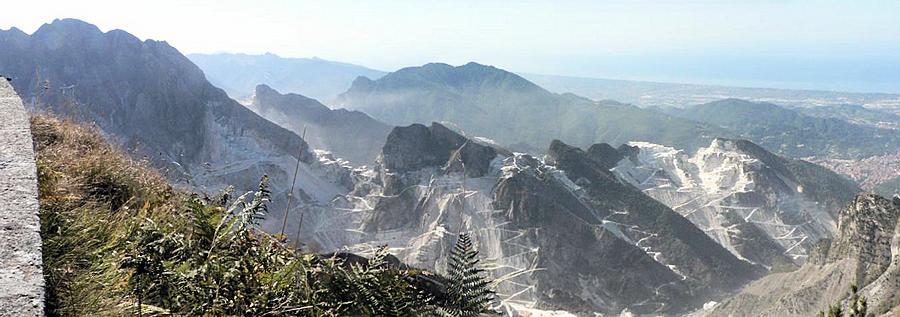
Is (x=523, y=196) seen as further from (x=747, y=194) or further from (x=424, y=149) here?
(x=747, y=194)

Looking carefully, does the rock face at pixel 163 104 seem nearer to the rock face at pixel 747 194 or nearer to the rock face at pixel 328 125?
the rock face at pixel 328 125

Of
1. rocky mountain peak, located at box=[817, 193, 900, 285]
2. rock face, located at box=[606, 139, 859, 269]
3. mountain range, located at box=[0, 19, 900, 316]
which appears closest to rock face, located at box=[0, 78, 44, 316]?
rocky mountain peak, located at box=[817, 193, 900, 285]

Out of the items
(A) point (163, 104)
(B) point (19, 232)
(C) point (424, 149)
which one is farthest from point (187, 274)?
(A) point (163, 104)

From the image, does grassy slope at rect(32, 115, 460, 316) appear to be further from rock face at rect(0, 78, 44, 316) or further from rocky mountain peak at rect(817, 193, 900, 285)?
rocky mountain peak at rect(817, 193, 900, 285)

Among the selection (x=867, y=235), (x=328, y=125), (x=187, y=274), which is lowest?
(x=328, y=125)

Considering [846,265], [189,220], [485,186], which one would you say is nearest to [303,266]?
[189,220]

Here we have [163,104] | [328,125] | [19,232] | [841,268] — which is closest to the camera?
[19,232]
